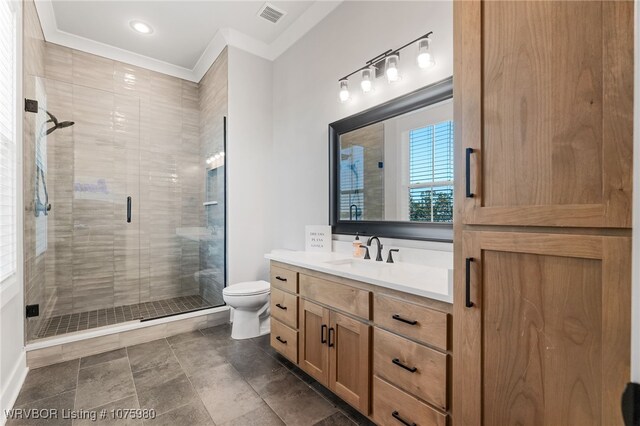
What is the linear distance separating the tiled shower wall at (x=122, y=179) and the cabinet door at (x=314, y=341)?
1.57 m

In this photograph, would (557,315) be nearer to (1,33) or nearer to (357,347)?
(357,347)

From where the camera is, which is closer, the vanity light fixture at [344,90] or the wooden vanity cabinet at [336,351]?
the wooden vanity cabinet at [336,351]

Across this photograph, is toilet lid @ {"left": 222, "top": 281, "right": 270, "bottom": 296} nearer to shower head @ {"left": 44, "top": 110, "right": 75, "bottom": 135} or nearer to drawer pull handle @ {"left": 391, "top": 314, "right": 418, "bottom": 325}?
drawer pull handle @ {"left": 391, "top": 314, "right": 418, "bottom": 325}

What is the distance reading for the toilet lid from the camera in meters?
2.61

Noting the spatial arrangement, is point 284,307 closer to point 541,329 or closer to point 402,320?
point 402,320

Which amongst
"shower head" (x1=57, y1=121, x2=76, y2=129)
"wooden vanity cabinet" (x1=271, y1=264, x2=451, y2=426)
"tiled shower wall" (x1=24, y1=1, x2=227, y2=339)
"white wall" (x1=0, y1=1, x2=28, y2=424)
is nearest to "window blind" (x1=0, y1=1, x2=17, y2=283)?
"white wall" (x1=0, y1=1, x2=28, y2=424)

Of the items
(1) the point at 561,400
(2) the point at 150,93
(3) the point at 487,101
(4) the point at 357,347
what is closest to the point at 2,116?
(2) the point at 150,93

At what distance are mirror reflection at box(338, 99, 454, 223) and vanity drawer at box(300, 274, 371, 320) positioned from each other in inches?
26.6

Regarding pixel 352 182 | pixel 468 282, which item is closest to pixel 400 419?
pixel 468 282

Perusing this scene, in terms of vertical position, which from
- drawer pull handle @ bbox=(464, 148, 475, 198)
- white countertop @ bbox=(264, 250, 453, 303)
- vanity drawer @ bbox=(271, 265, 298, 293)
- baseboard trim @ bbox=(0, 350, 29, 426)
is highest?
drawer pull handle @ bbox=(464, 148, 475, 198)

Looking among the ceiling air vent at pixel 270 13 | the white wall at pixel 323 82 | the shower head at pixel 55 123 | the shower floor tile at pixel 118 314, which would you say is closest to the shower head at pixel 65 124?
the shower head at pixel 55 123

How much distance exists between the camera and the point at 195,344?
257cm

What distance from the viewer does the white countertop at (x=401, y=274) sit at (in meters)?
1.23

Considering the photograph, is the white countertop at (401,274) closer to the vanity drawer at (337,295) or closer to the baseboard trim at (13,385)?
the vanity drawer at (337,295)
